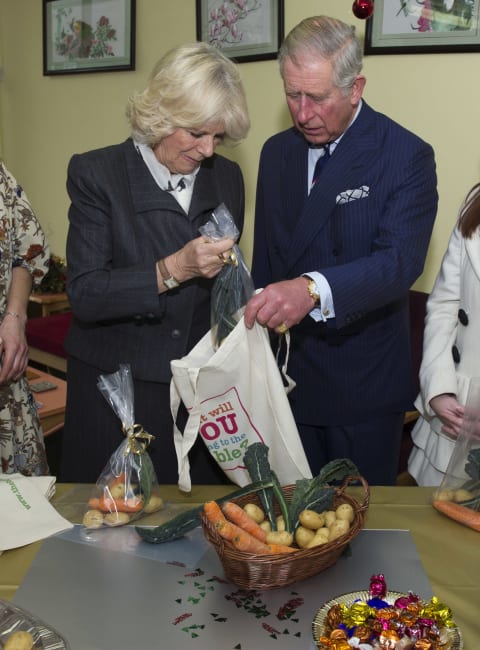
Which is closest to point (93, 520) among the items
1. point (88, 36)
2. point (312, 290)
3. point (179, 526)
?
point (179, 526)

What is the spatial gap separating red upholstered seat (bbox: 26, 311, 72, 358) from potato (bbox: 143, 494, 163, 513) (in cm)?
302

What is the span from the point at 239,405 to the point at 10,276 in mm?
971

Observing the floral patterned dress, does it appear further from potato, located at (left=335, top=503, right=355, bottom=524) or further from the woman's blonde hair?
potato, located at (left=335, top=503, right=355, bottom=524)

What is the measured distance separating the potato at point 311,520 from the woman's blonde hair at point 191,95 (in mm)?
1066

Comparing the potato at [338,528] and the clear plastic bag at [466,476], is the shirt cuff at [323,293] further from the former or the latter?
the potato at [338,528]

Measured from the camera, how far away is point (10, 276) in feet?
7.61

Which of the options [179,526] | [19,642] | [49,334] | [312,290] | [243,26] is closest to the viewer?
[19,642]

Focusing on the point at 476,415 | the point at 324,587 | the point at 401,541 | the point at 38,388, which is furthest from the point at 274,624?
the point at 38,388

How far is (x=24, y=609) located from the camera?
4.11 feet

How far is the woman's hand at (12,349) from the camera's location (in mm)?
2203

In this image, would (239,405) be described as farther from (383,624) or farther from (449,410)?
(383,624)

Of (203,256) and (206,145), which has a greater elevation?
(206,145)

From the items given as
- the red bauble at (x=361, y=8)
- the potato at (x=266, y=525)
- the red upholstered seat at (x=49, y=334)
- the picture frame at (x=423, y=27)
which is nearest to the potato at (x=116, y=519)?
the potato at (x=266, y=525)

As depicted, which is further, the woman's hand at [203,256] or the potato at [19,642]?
the woman's hand at [203,256]
